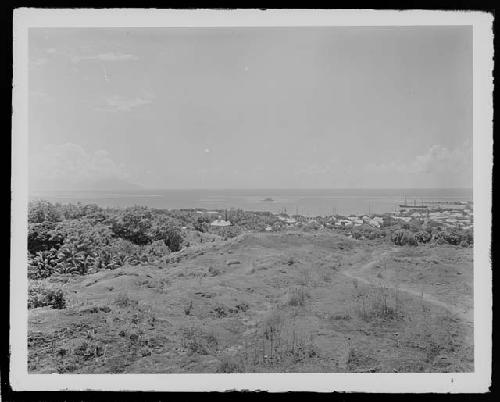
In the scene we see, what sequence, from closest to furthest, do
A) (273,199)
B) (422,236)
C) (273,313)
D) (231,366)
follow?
(231,366), (273,313), (422,236), (273,199)

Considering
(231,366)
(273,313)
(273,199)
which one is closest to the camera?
(231,366)

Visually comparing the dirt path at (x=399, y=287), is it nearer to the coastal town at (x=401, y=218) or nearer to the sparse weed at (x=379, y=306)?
the sparse weed at (x=379, y=306)

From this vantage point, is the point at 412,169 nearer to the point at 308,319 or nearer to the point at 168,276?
the point at 308,319

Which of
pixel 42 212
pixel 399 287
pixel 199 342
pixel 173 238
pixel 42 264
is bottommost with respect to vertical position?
pixel 199 342

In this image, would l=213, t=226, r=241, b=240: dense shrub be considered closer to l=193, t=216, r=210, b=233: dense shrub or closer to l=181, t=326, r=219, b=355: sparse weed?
l=193, t=216, r=210, b=233: dense shrub

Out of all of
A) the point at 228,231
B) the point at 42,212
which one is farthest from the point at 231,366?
the point at 42,212

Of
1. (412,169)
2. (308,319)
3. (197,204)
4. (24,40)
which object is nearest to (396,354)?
(308,319)

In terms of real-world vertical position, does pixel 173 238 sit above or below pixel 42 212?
below

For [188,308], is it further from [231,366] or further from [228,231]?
[228,231]
